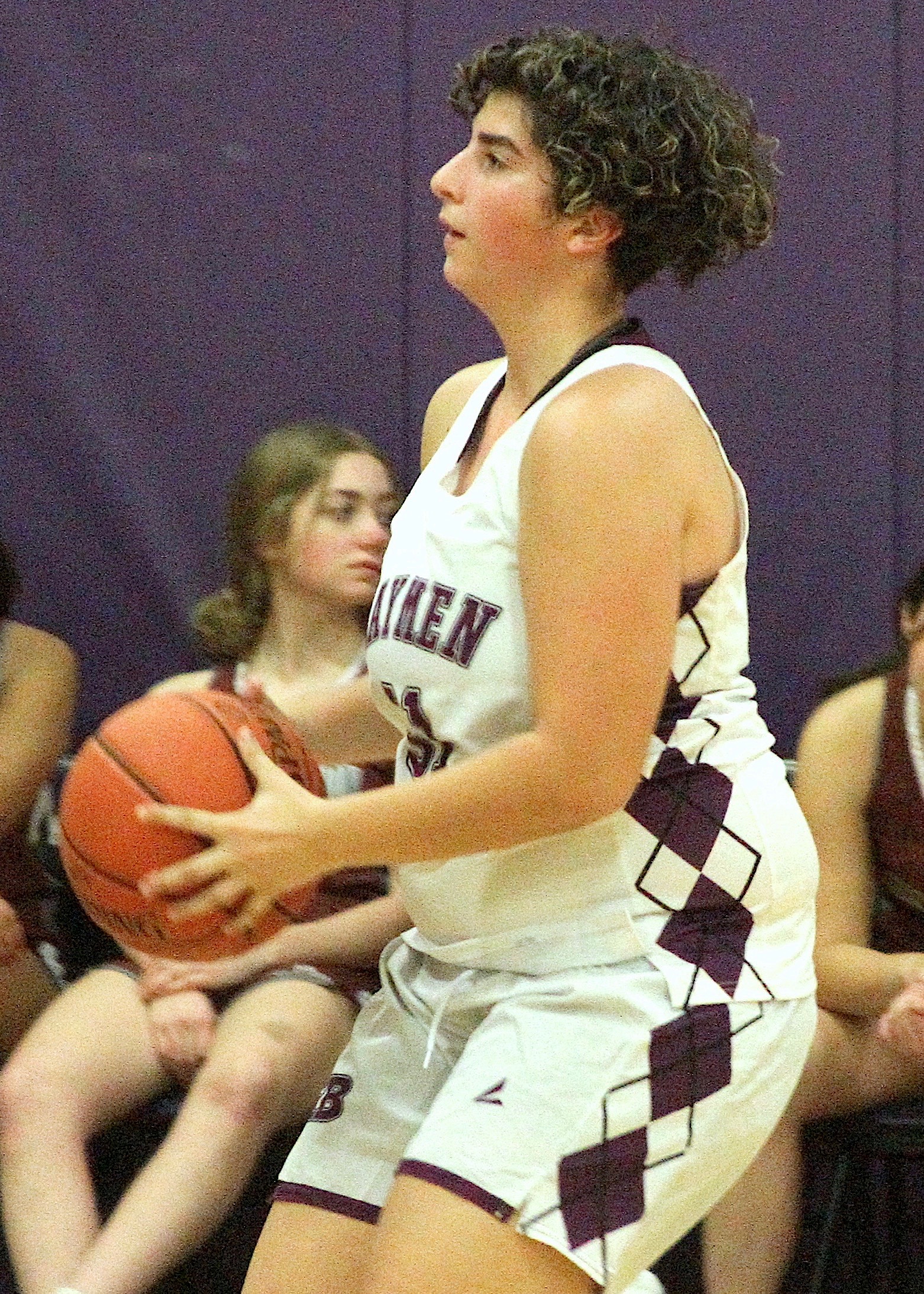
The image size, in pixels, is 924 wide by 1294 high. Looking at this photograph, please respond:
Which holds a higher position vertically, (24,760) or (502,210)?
(502,210)

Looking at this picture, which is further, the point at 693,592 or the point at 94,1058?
the point at 94,1058

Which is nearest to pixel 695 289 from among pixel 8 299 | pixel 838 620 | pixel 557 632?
pixel 838 620

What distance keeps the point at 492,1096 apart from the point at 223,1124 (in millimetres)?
1076

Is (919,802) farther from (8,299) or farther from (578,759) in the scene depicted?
(8,299)

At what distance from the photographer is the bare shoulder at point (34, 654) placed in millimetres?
3551

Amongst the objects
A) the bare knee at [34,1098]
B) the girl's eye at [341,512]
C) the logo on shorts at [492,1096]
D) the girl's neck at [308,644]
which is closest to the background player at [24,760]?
the bare knee at [34,1098]

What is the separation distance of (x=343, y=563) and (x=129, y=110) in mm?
1089

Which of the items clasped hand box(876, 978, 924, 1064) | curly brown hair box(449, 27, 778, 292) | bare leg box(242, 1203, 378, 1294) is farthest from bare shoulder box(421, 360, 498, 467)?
clasped hand box(876, 978, 924, 1064)

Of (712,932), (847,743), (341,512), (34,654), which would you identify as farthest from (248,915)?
(34,654)

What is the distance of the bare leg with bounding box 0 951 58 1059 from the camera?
10.6 ft

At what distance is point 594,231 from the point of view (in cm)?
207

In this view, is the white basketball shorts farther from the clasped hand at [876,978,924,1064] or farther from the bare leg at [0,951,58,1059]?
the bare leg at [0,951,58,1059]

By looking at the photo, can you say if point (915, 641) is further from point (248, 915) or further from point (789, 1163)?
point (248, 915)

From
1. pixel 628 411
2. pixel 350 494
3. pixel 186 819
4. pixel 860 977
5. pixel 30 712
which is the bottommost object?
pixel 860 977
